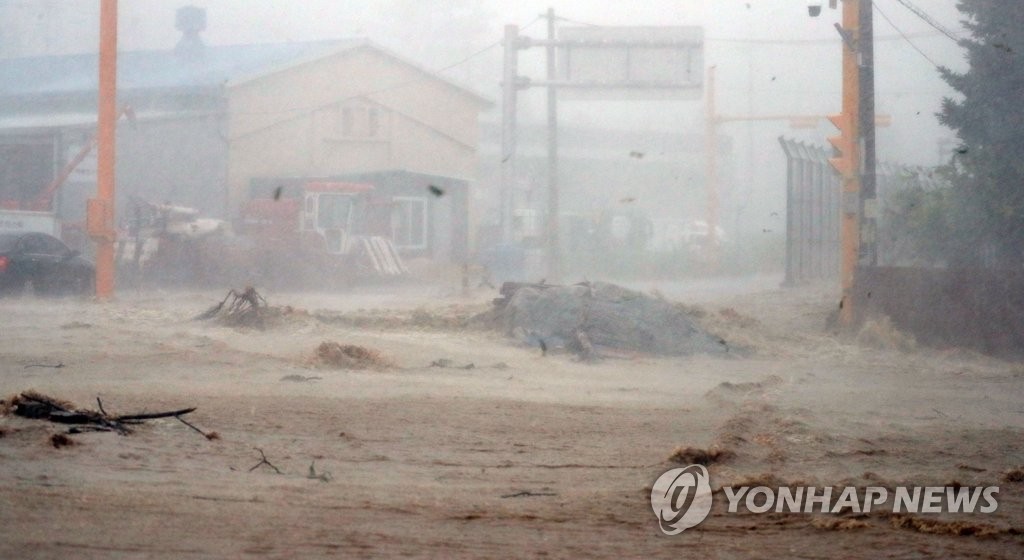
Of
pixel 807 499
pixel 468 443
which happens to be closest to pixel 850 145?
pixel 468 443

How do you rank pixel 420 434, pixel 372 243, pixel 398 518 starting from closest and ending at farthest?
pixel 398 518 → pixel 420 434 → pixel 372 243

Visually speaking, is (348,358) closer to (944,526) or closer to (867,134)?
(944,526)

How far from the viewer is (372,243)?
100ft

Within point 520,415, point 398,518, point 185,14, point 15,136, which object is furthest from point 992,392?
point 185,14

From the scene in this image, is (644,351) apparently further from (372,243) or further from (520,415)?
(372,243)

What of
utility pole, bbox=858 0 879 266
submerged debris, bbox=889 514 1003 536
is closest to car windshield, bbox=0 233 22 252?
utility pole, bbox=858 0 879 266

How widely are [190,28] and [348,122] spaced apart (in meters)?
8.73

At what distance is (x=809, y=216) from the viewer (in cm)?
A: 2898

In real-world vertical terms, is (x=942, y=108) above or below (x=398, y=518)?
above

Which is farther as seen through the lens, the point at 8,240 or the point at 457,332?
the point at 8,240

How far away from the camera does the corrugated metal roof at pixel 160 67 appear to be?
34062 millimetres

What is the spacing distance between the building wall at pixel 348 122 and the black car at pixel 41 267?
10.3 meters

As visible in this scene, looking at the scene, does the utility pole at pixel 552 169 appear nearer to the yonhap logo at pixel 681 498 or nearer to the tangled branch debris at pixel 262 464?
the yonhap logo at pixel 681 498

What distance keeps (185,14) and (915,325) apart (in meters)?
32.5
